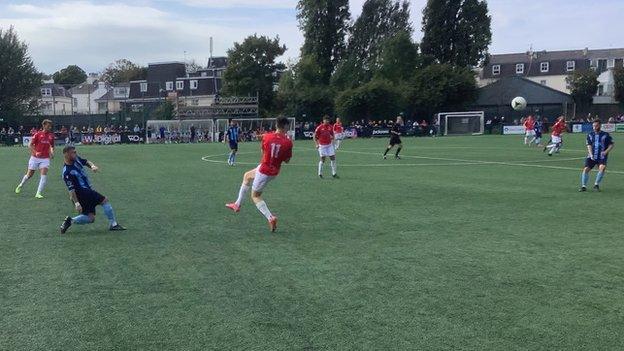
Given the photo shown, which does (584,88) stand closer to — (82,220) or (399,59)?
(399,59)

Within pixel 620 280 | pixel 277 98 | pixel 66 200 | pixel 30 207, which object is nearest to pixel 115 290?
pixel 620 280

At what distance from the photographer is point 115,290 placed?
6777 millimetres

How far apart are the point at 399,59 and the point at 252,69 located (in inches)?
715

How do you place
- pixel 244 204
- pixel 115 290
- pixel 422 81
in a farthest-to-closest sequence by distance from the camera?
pixel 422 81 → pixel 244 204 → pixel 115 290

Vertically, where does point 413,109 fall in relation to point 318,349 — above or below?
above

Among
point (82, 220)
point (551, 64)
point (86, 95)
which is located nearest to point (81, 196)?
point (82, 220)

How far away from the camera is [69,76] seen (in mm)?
138000

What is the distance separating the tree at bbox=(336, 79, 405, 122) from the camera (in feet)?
204

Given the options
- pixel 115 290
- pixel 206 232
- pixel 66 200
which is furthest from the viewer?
pixel 66 200

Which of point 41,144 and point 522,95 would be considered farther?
point 522,95

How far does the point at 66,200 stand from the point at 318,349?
11.6 metres

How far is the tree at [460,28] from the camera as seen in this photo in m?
70.2

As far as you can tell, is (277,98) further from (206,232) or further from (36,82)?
(206,232)

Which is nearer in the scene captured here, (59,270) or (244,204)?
(59,270)
